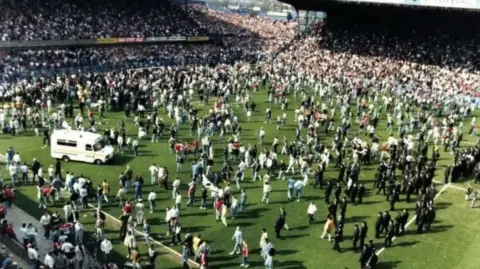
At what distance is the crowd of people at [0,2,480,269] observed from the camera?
21359 mm

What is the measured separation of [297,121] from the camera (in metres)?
37.1

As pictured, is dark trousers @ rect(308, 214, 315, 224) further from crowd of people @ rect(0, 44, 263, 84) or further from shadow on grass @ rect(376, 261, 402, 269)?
crowd of people @ rect(0, 44, 263, 84)

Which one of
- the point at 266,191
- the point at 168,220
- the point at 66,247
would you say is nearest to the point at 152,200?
the point at 168,220

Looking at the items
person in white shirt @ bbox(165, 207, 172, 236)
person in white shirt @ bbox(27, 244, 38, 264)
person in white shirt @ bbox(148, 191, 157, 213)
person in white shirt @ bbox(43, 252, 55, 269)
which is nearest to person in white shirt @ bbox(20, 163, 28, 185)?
person in white shirt @ bbox(148, 191, 157, 213)

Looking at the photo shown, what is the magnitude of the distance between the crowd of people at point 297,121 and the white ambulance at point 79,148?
1.99 meters

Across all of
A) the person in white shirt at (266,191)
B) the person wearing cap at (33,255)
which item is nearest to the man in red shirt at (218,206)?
the person in white shirt at (266,191)

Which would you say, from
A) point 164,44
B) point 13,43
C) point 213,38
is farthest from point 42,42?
point 213,38

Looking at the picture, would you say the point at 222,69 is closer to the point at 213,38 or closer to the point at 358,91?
the point at 358,91

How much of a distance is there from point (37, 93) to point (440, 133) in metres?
27.6

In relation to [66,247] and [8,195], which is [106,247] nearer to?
[66,247]

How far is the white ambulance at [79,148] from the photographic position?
2712cm

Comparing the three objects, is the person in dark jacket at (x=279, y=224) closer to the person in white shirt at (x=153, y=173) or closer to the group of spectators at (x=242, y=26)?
the person in white shirt at (x=153, y=173)

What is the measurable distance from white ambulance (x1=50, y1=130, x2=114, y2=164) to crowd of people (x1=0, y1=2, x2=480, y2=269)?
1.99 meters

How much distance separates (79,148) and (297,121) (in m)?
16.1
